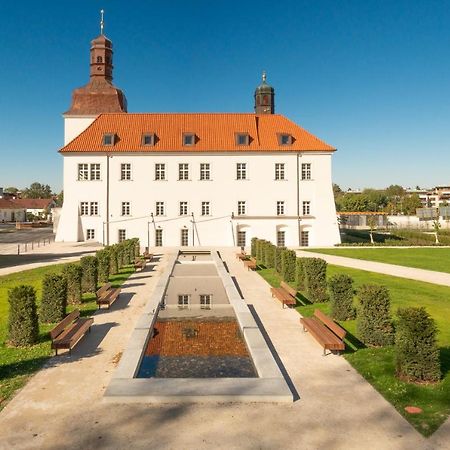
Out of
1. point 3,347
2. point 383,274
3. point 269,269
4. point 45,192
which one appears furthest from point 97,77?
point 45,192

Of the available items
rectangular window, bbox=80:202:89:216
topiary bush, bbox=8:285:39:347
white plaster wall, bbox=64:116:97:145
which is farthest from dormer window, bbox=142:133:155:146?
topiary bush, bbox=8:285:39:347

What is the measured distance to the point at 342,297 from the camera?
39.5 ft

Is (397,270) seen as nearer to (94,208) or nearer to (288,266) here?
(288,266)

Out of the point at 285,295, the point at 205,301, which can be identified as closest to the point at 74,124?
the point at 205,301

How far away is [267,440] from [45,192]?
17903cm

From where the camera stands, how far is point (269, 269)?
23016mm

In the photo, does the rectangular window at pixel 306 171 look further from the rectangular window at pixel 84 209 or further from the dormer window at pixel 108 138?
the rectangular window at pixel 84 209

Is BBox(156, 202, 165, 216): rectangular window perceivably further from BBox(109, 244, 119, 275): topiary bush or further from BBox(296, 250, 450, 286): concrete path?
BBox(296, 250, 450, 286): concrete path

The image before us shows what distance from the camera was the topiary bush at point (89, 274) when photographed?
16.0 metres

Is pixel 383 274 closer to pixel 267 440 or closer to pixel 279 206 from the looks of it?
pixel 267 440

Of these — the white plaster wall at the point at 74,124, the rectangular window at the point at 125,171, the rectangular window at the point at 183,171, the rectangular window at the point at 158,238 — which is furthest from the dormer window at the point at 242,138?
the white plaster wall at the point at 74,124

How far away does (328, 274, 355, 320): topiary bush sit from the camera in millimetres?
11969

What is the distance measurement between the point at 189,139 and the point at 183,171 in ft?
10.9

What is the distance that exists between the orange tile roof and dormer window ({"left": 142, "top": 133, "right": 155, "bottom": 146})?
1.38 ft
